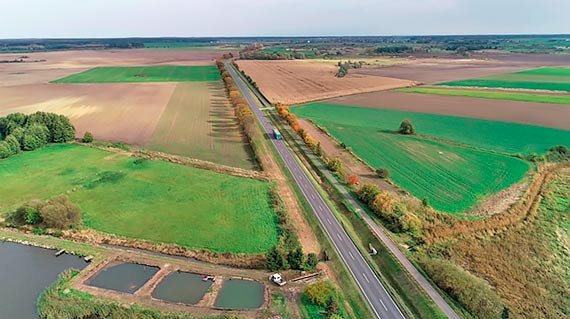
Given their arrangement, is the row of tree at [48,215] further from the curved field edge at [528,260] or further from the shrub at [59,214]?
the curved field edge at [528,260]

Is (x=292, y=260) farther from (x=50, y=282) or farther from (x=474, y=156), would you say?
(x=474, y=156)

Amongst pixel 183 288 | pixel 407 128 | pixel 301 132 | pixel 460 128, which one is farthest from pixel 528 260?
pixel 460 128

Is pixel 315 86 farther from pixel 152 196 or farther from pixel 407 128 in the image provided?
pixel 152 196

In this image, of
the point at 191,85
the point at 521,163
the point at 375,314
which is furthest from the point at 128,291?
the point at 191,85

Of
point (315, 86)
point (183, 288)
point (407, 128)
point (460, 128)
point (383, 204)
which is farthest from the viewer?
point (315, 86)

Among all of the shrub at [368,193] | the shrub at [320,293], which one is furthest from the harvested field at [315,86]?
the shrub at [320,293]

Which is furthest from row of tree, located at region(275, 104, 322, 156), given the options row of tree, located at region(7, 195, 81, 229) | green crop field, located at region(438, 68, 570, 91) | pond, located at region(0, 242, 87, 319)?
green crop field, located at region(438, 68, 570, 91)

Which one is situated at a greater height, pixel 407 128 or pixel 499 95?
pixel 499 95

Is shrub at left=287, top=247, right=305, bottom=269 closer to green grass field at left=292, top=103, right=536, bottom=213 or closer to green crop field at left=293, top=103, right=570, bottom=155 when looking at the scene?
green grass field at left=292, top=103, right=536, bottom=213
